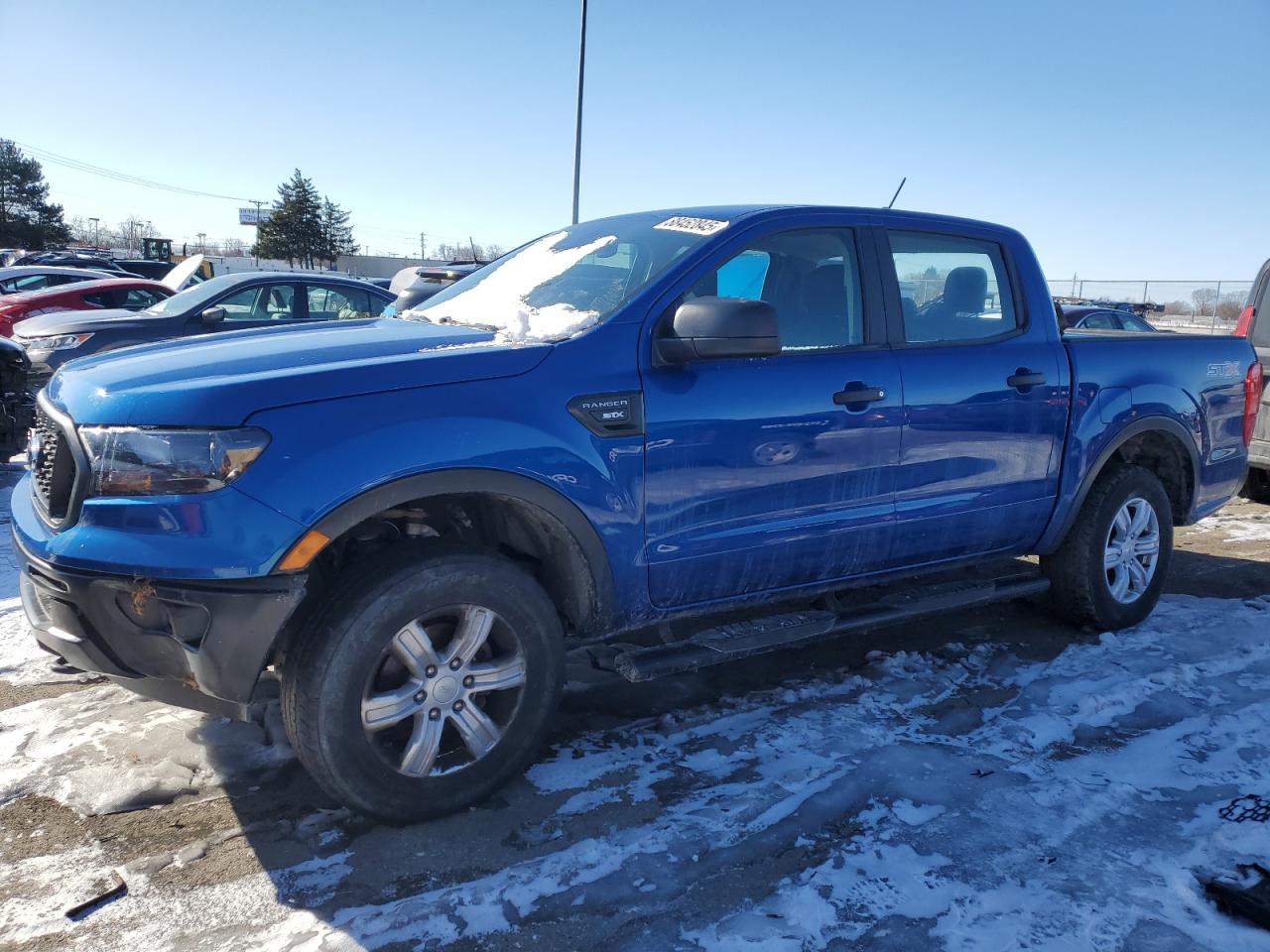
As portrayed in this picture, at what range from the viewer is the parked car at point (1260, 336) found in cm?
699

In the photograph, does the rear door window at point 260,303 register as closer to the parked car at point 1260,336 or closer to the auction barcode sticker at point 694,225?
the auction barcode sticker at point 694,225

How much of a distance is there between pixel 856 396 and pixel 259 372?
6.86 ft

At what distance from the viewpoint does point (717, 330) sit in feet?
9.92

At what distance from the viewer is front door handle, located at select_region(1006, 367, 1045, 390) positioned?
159 inches

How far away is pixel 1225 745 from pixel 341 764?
124 inches

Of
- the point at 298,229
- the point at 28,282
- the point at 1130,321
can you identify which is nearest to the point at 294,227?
the point at 298,229

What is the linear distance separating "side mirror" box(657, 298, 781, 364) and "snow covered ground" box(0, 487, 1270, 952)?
142 cm

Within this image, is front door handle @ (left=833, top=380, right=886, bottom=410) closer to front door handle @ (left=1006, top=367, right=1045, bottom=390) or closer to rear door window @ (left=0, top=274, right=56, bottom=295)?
front door handle @ (left=1006, top=367, right=1045, bottom=390)

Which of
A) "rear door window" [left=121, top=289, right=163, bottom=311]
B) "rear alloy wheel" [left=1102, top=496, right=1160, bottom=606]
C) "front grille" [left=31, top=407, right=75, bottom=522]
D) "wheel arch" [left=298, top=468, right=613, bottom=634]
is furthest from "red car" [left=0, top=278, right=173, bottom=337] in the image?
"rear alloy wheel" [left=1102, top=496, right=1160, bottom=606]

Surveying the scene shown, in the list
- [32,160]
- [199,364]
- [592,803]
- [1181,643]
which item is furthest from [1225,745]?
[32,160]

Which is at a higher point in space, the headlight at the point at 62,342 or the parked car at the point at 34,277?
the parked car at the point at 34,277

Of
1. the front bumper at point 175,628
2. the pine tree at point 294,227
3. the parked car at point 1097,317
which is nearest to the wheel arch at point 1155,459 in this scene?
the front bumper at point 175,628

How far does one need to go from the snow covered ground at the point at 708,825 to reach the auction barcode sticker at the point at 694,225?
1.86 metres

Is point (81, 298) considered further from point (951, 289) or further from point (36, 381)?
point (951, 289)
